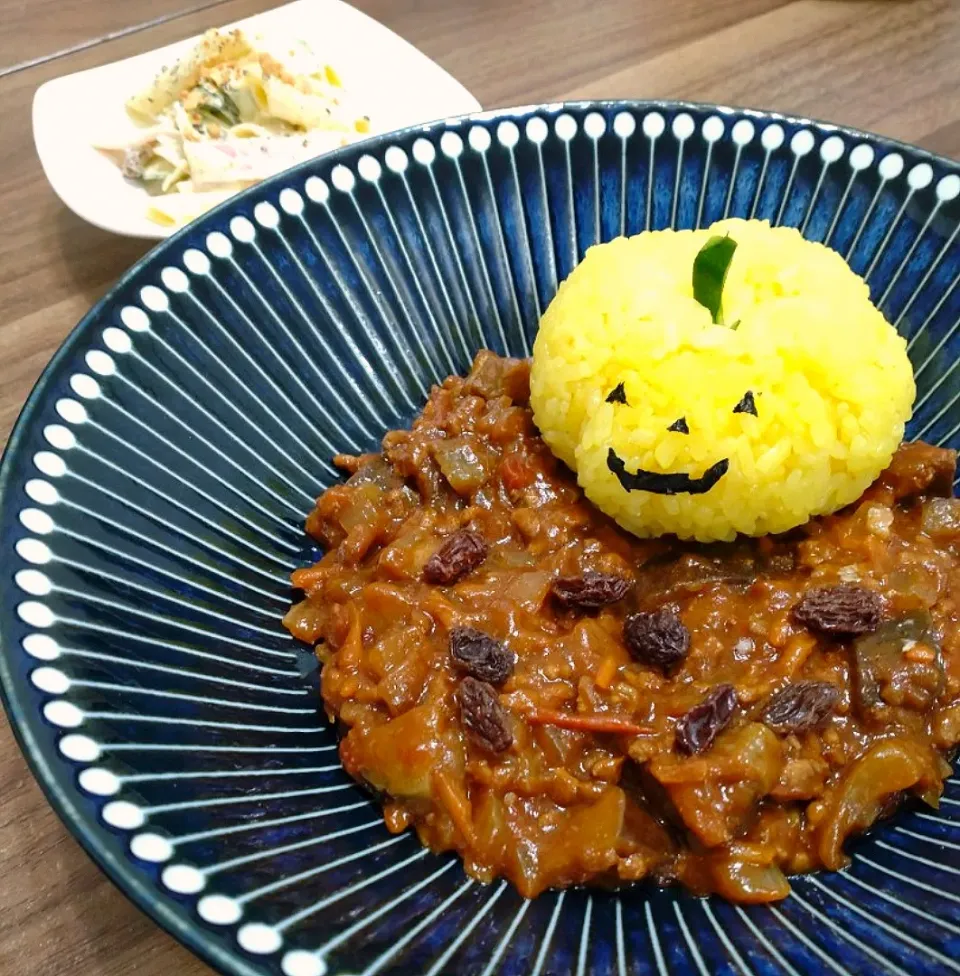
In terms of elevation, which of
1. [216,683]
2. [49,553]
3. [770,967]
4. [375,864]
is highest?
[49,553]

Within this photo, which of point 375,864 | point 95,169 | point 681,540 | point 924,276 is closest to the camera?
point 375,864

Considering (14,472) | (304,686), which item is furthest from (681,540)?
(14,472)

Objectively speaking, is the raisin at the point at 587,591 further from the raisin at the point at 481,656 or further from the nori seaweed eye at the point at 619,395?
the nori seaweed eye at the point at 619,395

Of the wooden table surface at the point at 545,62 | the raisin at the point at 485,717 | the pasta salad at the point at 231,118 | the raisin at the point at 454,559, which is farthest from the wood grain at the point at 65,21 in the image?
the raisin at the point at 485,717

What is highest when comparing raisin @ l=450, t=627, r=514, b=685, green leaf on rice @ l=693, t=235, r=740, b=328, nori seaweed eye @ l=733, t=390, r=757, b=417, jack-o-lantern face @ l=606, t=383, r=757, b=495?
green leaf on rice @ l=693, t=235, r=740, b=328

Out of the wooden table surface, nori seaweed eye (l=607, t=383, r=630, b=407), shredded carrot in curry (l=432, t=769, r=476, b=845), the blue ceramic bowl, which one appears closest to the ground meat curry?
shredded carrot in curry (l=432, t=769, r=476, b=845)

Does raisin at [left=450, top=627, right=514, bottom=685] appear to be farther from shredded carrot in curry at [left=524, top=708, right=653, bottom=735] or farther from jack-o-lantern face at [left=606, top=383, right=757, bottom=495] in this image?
jack-o-lantern face at [left=606, top=383, right=757, bottom=495]

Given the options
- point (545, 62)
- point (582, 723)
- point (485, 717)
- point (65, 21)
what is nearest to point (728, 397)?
point (582, 723)

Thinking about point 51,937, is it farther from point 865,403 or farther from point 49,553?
point 865,403
